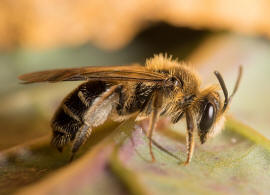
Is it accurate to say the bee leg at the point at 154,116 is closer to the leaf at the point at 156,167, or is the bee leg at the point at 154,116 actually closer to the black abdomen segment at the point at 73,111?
the leaf at the point at 156,167

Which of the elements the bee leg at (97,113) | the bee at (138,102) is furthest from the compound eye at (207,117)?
the bee leg at (97,113)

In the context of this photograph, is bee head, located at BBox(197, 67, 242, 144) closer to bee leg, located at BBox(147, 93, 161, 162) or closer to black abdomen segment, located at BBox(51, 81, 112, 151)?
bee leg, located at BBox(147, 93, 161, 162)

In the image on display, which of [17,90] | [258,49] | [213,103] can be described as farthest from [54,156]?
[258,49]

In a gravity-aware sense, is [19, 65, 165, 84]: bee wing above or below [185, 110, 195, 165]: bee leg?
above

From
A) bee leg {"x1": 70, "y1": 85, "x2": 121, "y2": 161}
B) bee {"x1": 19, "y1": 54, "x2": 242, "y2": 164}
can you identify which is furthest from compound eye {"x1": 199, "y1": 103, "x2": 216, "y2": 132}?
bee leg {"x1": 70, "y1": 85, "x2": 121, "y2": 161}

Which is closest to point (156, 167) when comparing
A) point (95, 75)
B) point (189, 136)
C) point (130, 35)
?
point (189, 136)

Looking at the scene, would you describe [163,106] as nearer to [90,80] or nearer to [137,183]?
[90,80]
